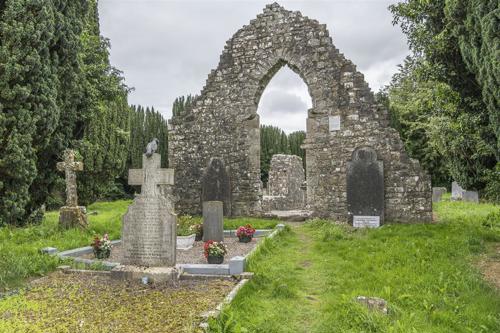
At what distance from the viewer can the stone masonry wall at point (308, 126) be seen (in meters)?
10.8

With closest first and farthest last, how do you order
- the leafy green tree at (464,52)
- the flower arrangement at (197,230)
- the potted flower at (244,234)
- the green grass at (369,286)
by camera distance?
the green grass at (369,286) → the leafy green tree at (464,52) → the potted flower at (244,234) → the flower arrangement at (197,230)

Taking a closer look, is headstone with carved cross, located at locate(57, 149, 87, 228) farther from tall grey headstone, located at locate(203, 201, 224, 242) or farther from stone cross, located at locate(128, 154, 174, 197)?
stone cross, located at locate(128, 154, 174, 197)

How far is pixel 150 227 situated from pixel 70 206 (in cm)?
527

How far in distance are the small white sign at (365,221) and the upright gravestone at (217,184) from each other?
12.7 feet

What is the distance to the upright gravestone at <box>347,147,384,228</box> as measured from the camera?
10.7 meters

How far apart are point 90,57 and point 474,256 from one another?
554 inches

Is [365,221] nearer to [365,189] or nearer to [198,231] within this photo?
[365,189]

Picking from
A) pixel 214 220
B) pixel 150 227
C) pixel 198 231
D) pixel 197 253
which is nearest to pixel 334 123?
pixel 214 220

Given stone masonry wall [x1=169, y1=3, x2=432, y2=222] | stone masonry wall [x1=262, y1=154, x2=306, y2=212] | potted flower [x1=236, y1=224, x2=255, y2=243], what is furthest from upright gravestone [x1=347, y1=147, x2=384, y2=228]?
stone masonry wall [x1=262, y1=154, x2=306, y2=212]

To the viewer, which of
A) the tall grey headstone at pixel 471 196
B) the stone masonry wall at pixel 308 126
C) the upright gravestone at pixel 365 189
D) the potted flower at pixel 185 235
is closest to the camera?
the potted flower at pixel 185 235

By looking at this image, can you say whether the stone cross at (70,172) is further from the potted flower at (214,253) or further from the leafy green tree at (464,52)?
the leafy green tree at (464,52)

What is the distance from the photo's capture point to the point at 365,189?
35.7 feet

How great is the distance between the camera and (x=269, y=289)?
18.2 feet

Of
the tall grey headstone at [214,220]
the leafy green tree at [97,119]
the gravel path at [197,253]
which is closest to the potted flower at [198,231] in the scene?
the gravel path at [197,253]
